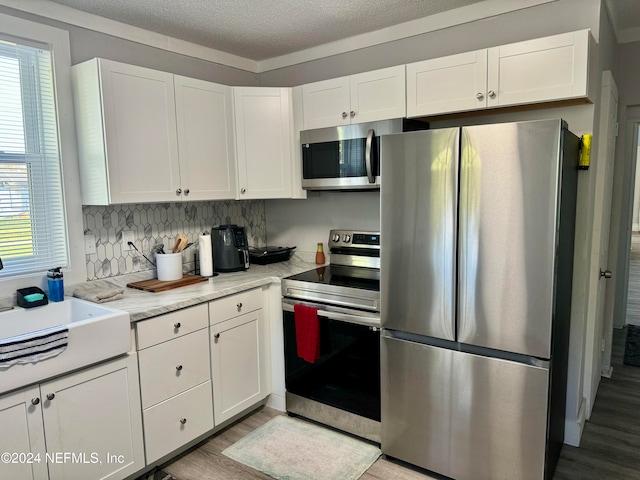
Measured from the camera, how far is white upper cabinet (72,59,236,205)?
7.68 feet

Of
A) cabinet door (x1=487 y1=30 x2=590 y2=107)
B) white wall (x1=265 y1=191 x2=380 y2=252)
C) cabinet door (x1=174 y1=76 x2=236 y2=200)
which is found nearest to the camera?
cabinet door (x1=487 y1=30 x2=590 y2=107)

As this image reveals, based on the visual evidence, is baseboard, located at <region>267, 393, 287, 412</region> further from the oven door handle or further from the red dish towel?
the oven door handle

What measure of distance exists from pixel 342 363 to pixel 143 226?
5.09 feet

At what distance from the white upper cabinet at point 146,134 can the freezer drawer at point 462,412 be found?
158 centimetres

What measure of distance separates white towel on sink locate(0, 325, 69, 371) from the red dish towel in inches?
50.2

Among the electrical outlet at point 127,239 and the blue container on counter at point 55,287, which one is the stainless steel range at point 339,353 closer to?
the electrical outlet at point 127,239

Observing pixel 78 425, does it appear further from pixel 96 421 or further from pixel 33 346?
pixel 33 346

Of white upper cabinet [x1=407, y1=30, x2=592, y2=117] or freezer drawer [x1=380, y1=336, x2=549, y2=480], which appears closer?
freezer drawer [x1=380, y1=336, x2=549, y2=480]

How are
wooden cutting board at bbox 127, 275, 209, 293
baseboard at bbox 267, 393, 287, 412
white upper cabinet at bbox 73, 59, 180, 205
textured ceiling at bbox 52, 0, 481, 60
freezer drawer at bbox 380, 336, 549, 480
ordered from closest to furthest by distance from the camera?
1. freezer drawer at bbox 380, 336, 549, 480
2. white upper cabinet at bbox 73, 59, 180, 205
3. textured ceiling at bbox 52, 0, 481, 60
4. wooden cutting board at bbox 127, 275, 209, 293
5. baseboard at bbox 267, 393, 287, 412

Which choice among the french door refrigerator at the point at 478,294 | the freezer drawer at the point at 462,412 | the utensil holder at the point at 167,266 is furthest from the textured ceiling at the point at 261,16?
the freezer drawer at the point at 462,412

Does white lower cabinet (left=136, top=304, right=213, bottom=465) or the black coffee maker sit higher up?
the black coffee maker

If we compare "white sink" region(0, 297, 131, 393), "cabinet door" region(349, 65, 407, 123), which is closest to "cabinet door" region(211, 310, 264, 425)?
"white sink" region(0, 297, 131, 393)

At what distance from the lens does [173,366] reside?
91.4 inches

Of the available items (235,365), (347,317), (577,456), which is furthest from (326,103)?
(577,456)
